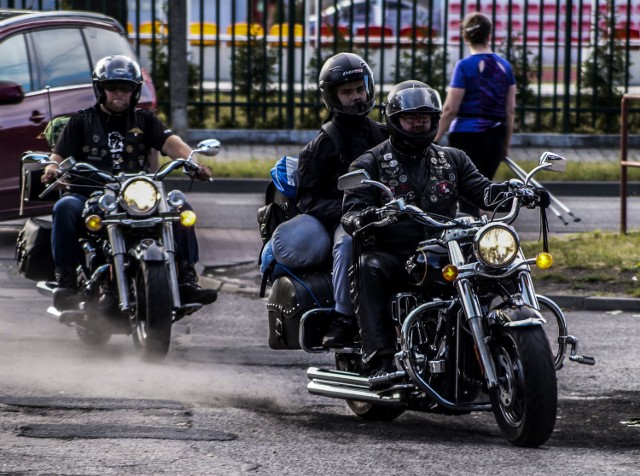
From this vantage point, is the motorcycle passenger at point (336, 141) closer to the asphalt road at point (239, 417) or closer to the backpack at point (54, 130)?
the asphalt road at point (239, 417)

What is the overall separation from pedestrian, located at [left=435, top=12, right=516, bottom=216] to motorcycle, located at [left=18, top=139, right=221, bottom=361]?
3.37m

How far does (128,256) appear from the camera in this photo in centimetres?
816

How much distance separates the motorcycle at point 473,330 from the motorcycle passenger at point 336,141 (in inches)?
23.7

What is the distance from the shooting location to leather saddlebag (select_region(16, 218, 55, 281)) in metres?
8.77

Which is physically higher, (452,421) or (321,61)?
(321,61)

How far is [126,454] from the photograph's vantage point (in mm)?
5777

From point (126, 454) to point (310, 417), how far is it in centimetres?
120

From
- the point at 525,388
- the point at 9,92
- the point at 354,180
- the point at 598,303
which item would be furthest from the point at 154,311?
the point at 9,92

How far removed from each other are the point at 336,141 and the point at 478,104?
173 inches

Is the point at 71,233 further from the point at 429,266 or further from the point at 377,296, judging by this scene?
the point at 429,266

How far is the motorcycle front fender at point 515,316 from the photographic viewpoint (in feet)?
19.2

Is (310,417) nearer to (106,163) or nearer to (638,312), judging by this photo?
(106,163)

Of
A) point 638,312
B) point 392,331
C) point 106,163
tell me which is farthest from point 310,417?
point 638,312

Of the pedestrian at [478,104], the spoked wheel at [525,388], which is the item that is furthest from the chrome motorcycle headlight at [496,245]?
the pedestrian at [478,104]
